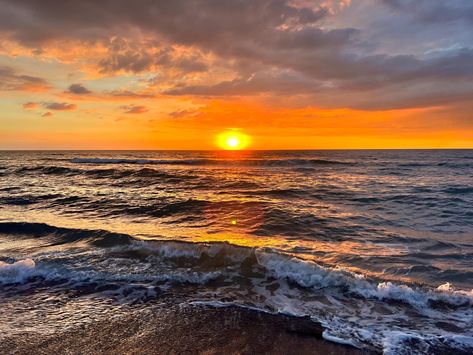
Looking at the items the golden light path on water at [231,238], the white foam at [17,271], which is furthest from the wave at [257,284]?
the golden light path on water at [231,238]

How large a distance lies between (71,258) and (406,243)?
913 cm

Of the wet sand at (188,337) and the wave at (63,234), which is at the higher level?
the wet sand at (188,337)

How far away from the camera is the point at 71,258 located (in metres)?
8.06

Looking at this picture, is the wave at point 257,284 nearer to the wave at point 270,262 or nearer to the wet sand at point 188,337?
the wave at point 270,262

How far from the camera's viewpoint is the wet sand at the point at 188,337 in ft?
14.1

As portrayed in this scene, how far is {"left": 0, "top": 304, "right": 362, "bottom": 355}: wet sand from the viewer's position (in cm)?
429

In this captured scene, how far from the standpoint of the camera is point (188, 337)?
461cm

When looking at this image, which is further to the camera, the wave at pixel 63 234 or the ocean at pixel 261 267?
the wave at pixel 63 234

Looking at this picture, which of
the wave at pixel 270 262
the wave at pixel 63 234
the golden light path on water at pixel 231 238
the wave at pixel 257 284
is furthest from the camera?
the wave at pixel 63 234

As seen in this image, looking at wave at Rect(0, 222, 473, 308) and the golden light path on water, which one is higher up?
wave at Rect(0, 222, 473, 308)

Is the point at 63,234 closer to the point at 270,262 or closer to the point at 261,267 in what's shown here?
the point at 261,267

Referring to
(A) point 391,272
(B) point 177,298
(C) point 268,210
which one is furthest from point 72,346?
(C) point 268,210

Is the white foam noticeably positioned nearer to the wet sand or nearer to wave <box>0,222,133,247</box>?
wave <box>0,222,133,247</box>

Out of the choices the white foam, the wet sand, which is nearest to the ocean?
the white foam
